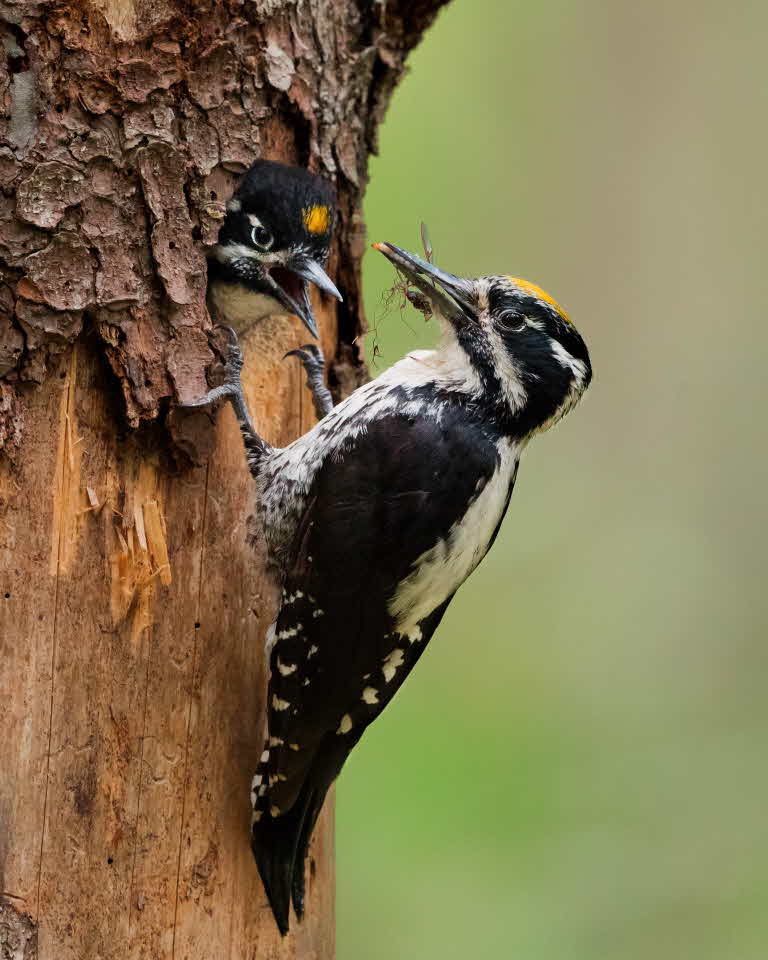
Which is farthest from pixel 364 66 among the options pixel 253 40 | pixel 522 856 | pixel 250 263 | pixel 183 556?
pixel 522 856

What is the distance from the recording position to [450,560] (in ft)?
9.05

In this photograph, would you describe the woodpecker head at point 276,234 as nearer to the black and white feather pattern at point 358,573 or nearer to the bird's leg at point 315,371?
the bird's leg at point 315,371

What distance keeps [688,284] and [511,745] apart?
2679 millimetres

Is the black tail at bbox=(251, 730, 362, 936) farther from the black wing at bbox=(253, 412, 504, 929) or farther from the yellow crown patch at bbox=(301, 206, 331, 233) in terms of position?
the yellow crown patch at bbox=(301, 206, 331, 233)

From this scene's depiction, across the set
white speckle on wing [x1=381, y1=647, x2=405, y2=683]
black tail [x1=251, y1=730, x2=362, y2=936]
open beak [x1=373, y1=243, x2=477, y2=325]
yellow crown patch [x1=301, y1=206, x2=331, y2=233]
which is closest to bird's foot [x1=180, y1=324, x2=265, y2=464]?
yellow crown patch [x1=301, y1=206, x2=331, y2=233]

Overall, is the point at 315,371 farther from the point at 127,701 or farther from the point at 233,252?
Answer: the point at 127,701

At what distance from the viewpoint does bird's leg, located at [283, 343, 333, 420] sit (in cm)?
313

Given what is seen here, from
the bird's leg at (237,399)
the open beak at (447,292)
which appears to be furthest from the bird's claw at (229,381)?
the open beak at (447,292)

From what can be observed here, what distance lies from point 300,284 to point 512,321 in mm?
667

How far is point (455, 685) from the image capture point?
5543 mm

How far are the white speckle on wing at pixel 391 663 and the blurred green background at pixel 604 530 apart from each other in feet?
8.06

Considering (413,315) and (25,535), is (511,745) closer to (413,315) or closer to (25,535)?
(413,315)

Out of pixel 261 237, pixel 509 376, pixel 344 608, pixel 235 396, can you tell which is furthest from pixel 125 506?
pixel 509 376

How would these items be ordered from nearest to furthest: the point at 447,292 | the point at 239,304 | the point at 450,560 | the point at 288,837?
1. the point at 288,837
2. the point at 450,560
3. the point at 447,292
4. the point at 239,304
